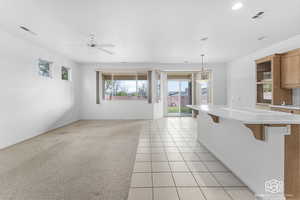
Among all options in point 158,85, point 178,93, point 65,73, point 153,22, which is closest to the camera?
point 153,22

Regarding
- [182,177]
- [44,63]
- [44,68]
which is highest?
[44,63]

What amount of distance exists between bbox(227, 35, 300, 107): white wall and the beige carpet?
147 inches

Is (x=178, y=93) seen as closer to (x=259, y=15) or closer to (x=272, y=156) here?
(x=259, y=15)

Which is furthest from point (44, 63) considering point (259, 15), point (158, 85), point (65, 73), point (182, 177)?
point (259, 15)

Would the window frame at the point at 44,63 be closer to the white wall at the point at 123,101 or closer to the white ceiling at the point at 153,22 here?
the white ceiling at the point at 153,22

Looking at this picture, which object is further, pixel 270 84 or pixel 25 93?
pixel 270 84

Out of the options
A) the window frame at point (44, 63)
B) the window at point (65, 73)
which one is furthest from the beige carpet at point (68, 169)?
the window at point (65, 73)

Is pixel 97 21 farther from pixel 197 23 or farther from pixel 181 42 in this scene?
pixel 181 42

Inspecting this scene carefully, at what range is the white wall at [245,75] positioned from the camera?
4.54m

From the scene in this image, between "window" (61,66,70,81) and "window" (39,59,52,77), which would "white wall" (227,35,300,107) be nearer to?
"window" (39,59,52,77)

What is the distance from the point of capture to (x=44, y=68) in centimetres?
504

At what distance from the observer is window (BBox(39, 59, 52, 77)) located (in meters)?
4.87

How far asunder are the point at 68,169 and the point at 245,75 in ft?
20.8

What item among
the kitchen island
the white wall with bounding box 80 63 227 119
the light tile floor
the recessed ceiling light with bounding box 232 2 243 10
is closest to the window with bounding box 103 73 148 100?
the white wall with bounding box 80 63 227 119
